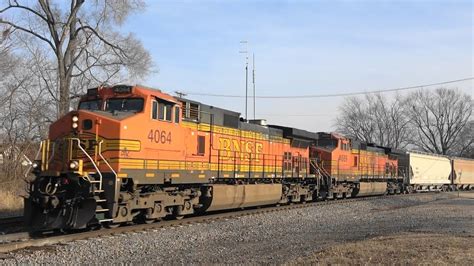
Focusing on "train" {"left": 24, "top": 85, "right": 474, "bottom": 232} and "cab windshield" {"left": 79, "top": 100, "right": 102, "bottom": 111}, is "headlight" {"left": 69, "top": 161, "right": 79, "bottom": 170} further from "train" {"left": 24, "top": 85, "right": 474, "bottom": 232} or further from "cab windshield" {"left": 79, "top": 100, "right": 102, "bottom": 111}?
"cab windshield" {"left": 79, "top": 100, "right": 102, "bottom": 111}

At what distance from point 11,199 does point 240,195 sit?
8830 mm

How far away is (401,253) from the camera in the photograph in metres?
8.45

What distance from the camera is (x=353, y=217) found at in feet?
57.3

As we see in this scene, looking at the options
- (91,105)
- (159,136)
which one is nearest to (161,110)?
(159,136)

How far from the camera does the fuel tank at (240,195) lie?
55.0 ft

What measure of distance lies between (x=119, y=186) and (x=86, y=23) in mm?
22488

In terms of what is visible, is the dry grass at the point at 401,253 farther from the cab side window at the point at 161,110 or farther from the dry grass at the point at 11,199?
the dry grass at the point at 11,199

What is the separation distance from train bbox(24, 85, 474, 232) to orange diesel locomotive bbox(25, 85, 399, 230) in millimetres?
25

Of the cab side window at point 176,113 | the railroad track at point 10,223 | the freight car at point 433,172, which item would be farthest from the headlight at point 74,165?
the freight car at point 433,172

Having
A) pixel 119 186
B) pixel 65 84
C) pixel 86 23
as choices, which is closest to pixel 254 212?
pixel 119 186

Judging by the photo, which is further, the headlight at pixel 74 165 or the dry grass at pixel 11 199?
the dry grass at pixel 11 199

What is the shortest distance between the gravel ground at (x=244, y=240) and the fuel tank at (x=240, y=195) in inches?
50.3

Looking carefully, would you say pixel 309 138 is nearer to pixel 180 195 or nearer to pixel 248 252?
pixel 180 195

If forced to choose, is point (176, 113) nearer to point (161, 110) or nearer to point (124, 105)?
point (161, 110)
